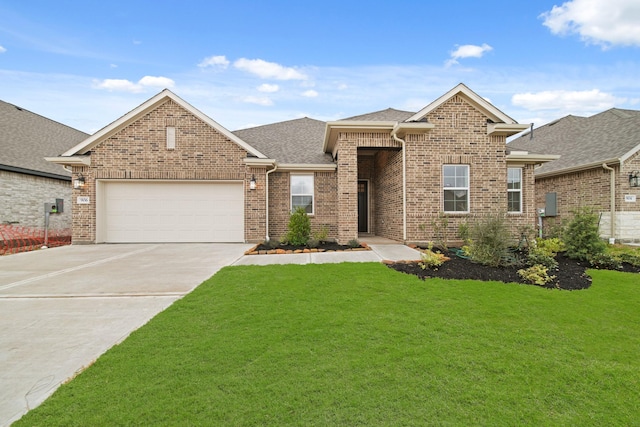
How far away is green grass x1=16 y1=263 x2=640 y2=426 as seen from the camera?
81.3 inches

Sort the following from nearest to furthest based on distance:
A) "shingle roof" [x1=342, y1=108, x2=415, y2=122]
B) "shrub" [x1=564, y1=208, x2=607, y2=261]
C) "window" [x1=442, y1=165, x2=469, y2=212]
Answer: "shrub" [x1=564, y1=208, x2=607, y2=261] → "window" [x1=442, y1=165, x2=469, y2=212] → "shingle roof" [x1=342, y1=108, x2=415, y2=122]

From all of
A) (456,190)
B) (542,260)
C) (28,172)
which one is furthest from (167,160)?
(542,260)

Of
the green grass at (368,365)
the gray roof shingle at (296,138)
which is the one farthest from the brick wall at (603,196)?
the green grass at (368,365)

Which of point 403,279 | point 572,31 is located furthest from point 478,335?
point 572,31

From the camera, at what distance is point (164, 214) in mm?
11359

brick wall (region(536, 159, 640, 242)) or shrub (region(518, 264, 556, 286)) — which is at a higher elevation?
brick wall (region(536, 159, 640, 242))

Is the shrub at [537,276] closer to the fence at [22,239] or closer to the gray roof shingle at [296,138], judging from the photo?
the gray roof shingle at [296,138]

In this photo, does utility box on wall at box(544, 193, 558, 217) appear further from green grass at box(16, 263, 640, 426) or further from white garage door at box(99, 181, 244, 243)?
white garage door at box(99, 181, 244, 243)

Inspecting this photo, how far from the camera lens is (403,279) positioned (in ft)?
18.0

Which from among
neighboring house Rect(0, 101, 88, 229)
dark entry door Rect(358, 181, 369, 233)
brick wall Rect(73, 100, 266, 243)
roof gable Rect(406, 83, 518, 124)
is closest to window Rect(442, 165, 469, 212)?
roof gable Rect(406, 83, 518, 124)

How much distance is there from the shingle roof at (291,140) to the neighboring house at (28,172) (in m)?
8.63

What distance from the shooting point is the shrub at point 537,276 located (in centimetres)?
543

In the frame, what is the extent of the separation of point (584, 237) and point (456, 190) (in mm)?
3470

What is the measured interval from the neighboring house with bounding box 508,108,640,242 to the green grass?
830 cm
